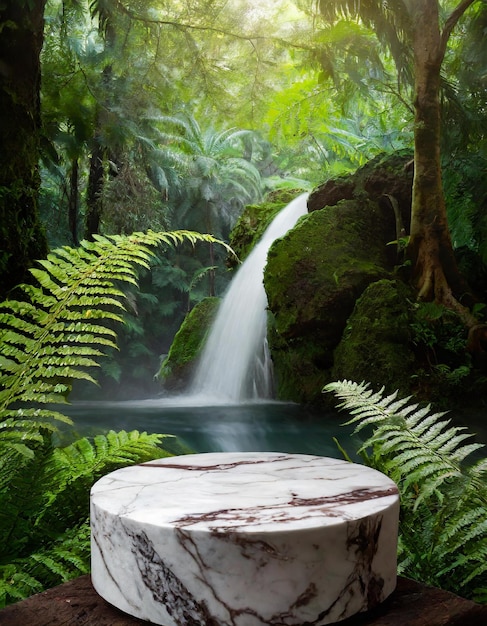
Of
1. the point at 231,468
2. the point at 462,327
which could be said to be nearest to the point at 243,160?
the point at 462,327

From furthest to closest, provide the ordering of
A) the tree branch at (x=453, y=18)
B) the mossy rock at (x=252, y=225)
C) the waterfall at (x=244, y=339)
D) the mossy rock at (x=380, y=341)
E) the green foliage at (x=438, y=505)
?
1. the mossy rock at (x=252, y=225)
2. the waterfall at (x=244, y=339)
3. the tree branch at (x=453, y=18)
4. the mossy rock at (x=380, y=341)
5. the green foliage at (x=438, y=505)

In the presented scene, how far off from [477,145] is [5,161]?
569 cm

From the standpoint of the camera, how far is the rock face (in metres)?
5.78

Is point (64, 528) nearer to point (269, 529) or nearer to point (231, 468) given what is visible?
point (231, 468)

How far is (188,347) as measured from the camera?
8.84m

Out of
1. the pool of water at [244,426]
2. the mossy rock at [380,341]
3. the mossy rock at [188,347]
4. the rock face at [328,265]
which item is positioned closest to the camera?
the pool of water at [244,426]

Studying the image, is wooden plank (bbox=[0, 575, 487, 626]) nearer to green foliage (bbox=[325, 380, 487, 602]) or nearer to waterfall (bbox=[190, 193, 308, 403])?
green foliage (bbox=[325, 380, 487, 602])

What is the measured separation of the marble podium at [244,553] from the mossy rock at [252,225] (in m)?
7.46

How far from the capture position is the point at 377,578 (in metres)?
1.06

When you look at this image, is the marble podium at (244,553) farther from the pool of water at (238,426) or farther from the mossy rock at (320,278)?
the mossy rock at (320,278)

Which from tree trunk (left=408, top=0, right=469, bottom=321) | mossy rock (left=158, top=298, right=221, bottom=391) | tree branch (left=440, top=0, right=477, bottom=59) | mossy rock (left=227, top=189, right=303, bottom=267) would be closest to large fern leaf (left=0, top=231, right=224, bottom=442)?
tree trunk (left=408, top=0, right=469, bottom=321)

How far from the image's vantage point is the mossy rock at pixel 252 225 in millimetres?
8505

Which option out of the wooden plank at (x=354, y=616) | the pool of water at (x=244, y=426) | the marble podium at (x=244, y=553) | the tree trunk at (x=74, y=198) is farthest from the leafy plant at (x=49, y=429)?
the tree trunk at (x=74, y=198)

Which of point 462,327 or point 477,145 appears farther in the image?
point 477,145
